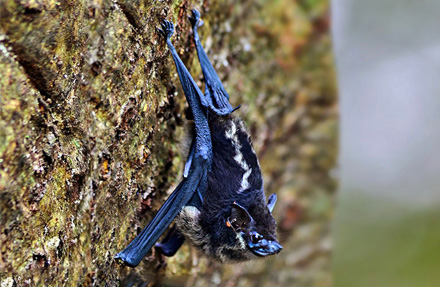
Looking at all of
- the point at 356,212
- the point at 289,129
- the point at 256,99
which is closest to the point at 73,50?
the point at 256,99

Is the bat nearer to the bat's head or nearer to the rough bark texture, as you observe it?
the bat's head

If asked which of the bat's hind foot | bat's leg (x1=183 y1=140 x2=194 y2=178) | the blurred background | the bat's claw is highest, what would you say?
the blurred background

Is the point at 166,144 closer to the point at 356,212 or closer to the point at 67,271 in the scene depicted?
the point at 67,271

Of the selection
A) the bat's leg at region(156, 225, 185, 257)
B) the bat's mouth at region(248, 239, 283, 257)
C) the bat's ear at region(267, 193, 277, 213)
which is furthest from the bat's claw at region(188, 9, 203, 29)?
the bat's mouth at region(248, 239, 283, 257)

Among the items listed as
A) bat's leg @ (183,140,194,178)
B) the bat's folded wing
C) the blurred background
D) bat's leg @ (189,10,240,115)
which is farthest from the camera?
the blurred background

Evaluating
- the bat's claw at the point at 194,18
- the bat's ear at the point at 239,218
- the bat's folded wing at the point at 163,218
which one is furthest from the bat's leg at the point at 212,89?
the bat's ear at the point at 239,218

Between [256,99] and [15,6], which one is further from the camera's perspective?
[256,99]

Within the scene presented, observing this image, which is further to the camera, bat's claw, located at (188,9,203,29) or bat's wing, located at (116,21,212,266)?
bat's claw, located at (188,9,203,29)

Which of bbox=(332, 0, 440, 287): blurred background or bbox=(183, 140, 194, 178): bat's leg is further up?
bbox=(332, 0, 440, 287): blurred background
